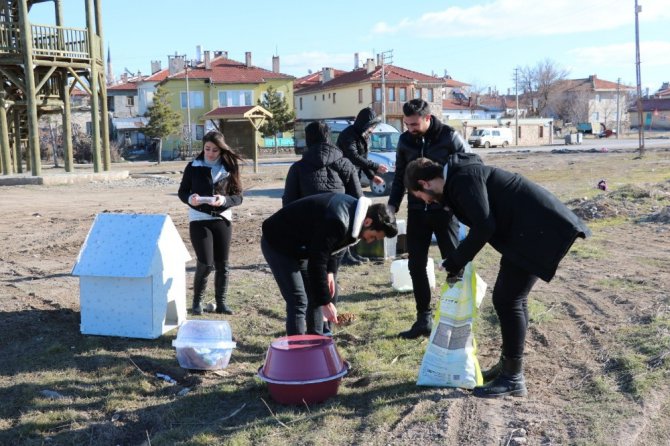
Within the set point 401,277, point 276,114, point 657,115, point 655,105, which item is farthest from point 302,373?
point 655,105

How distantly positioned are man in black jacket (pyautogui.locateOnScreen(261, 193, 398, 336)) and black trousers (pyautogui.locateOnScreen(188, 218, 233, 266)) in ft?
5.12

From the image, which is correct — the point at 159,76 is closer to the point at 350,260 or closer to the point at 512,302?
the point at 350,260

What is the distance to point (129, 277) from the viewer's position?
6.05m

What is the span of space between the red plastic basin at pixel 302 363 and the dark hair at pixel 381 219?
0.89 metres

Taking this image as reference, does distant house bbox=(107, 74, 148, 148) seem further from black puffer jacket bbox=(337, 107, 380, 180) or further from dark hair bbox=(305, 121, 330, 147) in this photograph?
dark hair bbox=(305, 121, 330, 147)

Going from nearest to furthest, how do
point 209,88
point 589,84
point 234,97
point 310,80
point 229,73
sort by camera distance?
point 209,88, point 234,97, point 229,73, point 310,80, point 589,84

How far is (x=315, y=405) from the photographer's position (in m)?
4.53

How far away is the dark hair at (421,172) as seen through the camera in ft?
14.3

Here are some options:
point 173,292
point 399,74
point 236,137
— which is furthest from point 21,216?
point 399,74

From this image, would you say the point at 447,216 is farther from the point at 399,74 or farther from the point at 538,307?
the point at 399,74

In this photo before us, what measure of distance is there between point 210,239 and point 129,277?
2.91ft

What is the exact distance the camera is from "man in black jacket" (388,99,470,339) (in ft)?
18.9

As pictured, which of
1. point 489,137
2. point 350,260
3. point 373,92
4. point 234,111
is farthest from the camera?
point 373,92

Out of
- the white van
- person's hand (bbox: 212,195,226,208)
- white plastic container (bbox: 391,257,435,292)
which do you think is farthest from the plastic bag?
the white van
